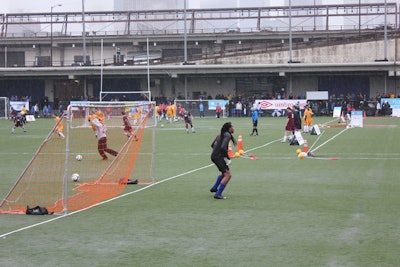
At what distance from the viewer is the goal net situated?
1388 centimetres

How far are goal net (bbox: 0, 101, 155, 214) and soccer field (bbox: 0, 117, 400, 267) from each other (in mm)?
562

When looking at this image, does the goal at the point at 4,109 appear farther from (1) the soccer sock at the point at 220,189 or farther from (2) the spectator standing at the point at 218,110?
(1) the soccer sock at the point at 220,189

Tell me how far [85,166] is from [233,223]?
10875mm

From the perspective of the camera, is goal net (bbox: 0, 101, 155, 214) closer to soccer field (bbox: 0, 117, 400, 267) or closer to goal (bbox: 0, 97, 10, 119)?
soccer field (bbox: 0, 117, 400, 267)

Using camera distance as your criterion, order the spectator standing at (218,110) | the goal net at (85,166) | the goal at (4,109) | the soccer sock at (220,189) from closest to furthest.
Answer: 1. the goal net at (85,166)
2. the soccer sock at (220,189)
3. the spectator standing at (218,110)
4. the goal at (4,109)

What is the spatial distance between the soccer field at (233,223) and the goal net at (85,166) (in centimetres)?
56

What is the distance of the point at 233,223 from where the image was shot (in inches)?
456

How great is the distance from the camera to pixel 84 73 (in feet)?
217

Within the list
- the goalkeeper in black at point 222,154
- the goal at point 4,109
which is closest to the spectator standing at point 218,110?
the goal at point 4,109

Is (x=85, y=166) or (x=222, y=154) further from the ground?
(x=222, y=154)

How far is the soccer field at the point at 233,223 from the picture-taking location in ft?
30.1

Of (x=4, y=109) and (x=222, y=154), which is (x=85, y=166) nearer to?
(x=222, y=154)

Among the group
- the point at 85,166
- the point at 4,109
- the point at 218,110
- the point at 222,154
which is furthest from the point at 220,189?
the point at 4,109

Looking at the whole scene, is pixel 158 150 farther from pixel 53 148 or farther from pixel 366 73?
pixel 366 73
